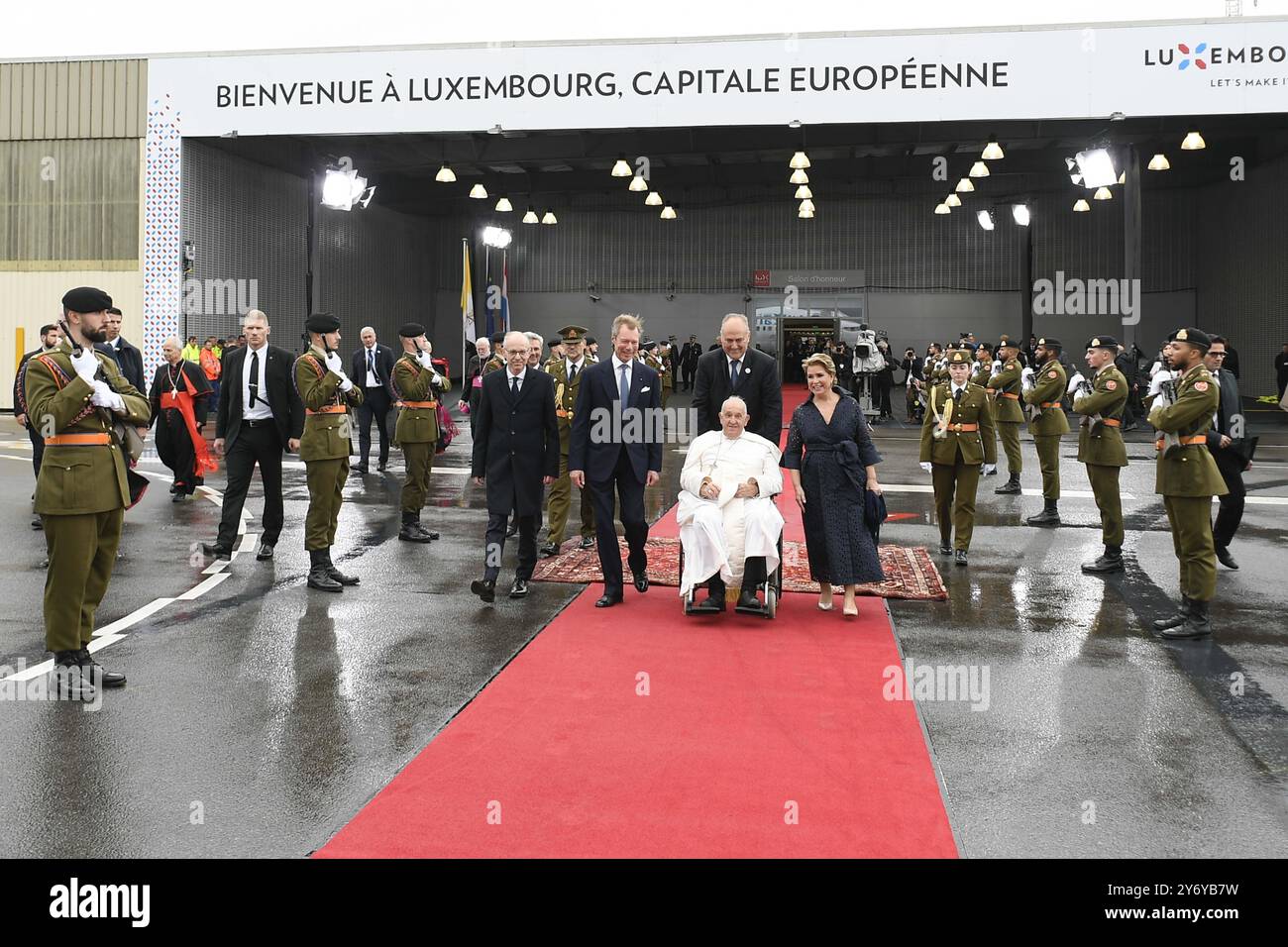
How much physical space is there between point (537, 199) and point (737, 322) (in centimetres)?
3443

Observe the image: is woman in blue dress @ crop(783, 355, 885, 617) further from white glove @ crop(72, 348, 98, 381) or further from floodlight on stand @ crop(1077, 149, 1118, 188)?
floodlight on stand @ crop(1077, 149, 1118, 188)

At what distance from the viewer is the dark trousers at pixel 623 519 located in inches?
306

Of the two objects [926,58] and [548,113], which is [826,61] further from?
[548,113]

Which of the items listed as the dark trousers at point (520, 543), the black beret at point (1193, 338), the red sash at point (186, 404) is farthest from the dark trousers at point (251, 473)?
the black beret at point (1193, 338)

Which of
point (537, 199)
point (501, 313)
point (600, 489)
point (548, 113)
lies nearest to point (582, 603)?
point (600, 489)

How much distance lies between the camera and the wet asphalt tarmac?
4148 mm

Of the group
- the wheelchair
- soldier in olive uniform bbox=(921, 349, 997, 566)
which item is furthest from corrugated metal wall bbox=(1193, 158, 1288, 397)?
the wheelchair

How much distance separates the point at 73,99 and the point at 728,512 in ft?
73.3

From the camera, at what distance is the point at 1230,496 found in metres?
9.03

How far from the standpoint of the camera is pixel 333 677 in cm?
598

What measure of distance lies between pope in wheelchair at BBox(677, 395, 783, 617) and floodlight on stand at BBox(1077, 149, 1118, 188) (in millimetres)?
19825

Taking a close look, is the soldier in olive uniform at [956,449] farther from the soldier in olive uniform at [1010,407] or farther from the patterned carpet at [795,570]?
the soldier in olive uniform at [1010,407]

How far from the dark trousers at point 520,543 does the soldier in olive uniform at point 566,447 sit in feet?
4.96

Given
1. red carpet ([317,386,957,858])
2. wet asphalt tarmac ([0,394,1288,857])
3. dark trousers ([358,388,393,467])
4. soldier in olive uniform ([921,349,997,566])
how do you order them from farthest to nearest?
1. dark trousers ([358,388,393,467])
2. soldier in olive uniform ([921,349,997,566])
3. wet asphalt tarmac ([0,394,1288,857])
4. red carpet ([317,386,957,858])
